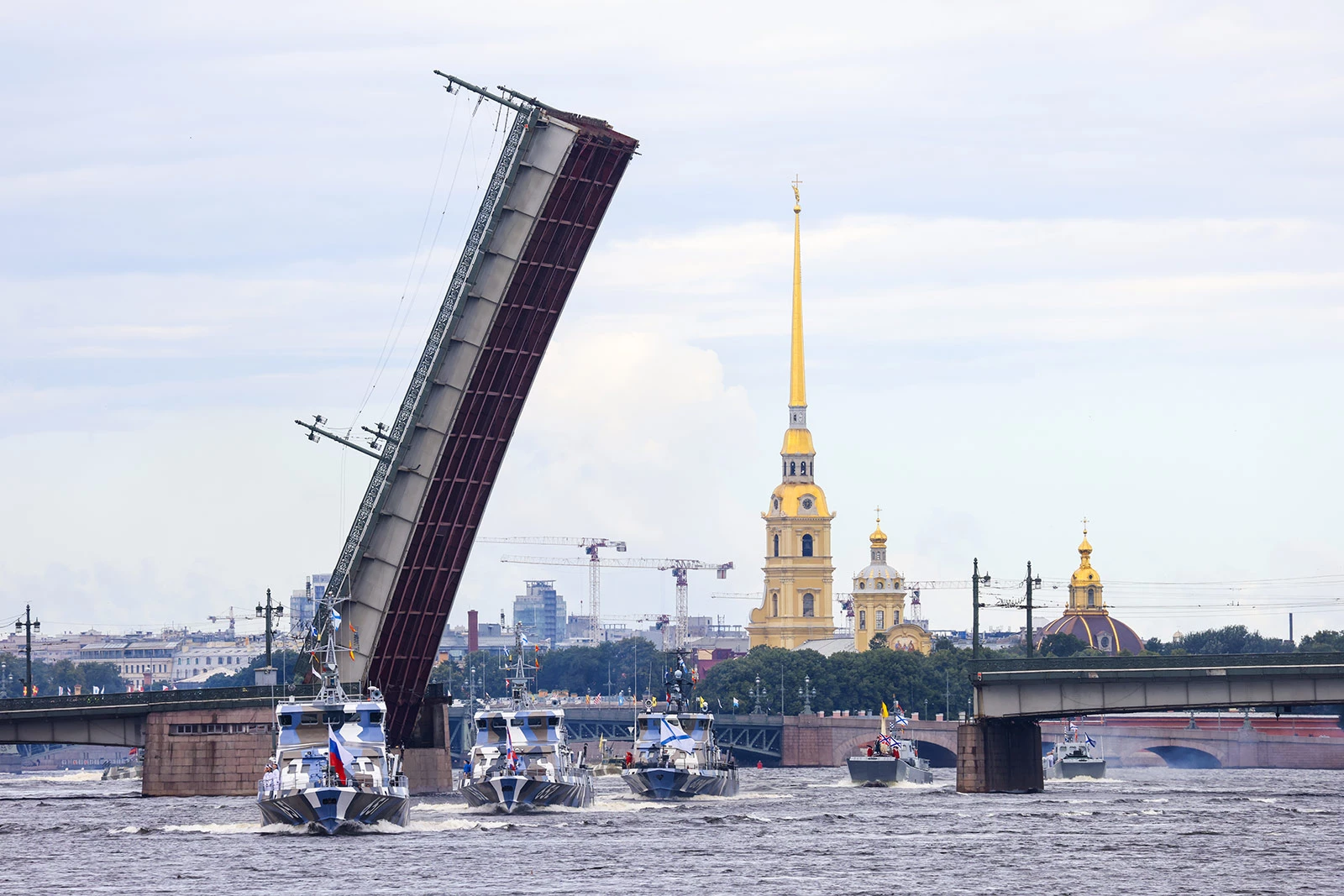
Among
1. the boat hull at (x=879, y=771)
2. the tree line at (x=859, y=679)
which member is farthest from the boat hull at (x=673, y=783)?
the tree line at (x=859, y=679)

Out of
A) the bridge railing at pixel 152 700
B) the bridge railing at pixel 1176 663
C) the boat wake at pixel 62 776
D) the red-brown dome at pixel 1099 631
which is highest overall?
the red-brown dome at pixel 1099 631

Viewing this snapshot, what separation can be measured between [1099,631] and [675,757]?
11079 cm

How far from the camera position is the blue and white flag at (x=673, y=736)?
243 ft

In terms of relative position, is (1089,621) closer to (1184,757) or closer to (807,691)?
(807,691)

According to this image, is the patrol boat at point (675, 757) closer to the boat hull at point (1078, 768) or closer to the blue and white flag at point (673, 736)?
the blue and white flag at point (673, 736)

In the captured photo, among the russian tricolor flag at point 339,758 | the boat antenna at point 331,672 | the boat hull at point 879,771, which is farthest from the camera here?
the boat hull at point 879,771

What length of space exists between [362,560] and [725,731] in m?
67.0

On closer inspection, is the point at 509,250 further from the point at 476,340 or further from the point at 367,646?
the point at 367,646

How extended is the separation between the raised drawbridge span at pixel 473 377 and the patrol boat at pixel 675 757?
8.77m

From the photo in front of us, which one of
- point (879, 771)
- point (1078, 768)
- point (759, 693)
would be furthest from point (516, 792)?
point (759, 693)

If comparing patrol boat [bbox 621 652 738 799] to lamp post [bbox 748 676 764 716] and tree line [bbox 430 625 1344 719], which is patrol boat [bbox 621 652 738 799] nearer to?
tree line [bbox 430 625 1344 719]

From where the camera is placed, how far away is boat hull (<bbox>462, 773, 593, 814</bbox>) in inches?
2495

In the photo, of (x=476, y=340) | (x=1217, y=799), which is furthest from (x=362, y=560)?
(x=1217, y=799)

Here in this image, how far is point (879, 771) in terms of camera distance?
9156cm
